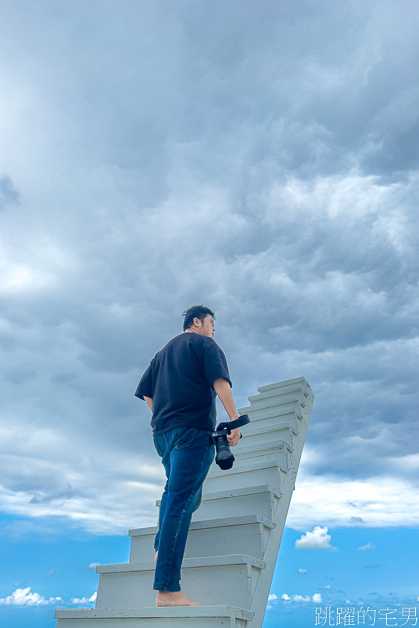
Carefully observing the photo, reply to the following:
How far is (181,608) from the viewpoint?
7.46 feet

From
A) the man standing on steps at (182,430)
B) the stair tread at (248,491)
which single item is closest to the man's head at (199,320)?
the man standing on steps at (182,430)

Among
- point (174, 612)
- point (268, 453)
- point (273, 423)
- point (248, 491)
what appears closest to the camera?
point (174, 612)

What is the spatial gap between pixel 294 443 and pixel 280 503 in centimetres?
83

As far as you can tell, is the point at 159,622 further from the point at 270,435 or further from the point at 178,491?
the point at 270,435

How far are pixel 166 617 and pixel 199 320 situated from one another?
1754 millimetres

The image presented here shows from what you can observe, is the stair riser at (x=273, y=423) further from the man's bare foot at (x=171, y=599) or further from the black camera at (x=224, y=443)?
the man's bare foot at (x=171, y=599)

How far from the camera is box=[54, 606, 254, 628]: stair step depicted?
2.19 m

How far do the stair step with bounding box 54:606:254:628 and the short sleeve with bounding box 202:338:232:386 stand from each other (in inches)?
45.2

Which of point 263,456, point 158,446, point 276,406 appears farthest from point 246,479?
point 158,446

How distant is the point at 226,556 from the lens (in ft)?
8.70

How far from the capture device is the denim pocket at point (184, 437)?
2.57 meters

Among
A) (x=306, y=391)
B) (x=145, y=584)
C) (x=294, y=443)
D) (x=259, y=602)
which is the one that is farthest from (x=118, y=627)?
(x=306, y=391)

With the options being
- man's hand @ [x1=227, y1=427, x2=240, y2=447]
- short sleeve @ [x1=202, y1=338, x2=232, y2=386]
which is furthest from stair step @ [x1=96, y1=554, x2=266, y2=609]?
short sleeve @ [x1=202, y1=338, x2=232, y2=386]

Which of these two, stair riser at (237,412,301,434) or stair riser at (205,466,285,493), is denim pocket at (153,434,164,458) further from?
stair riser at (237,412,301,434)
